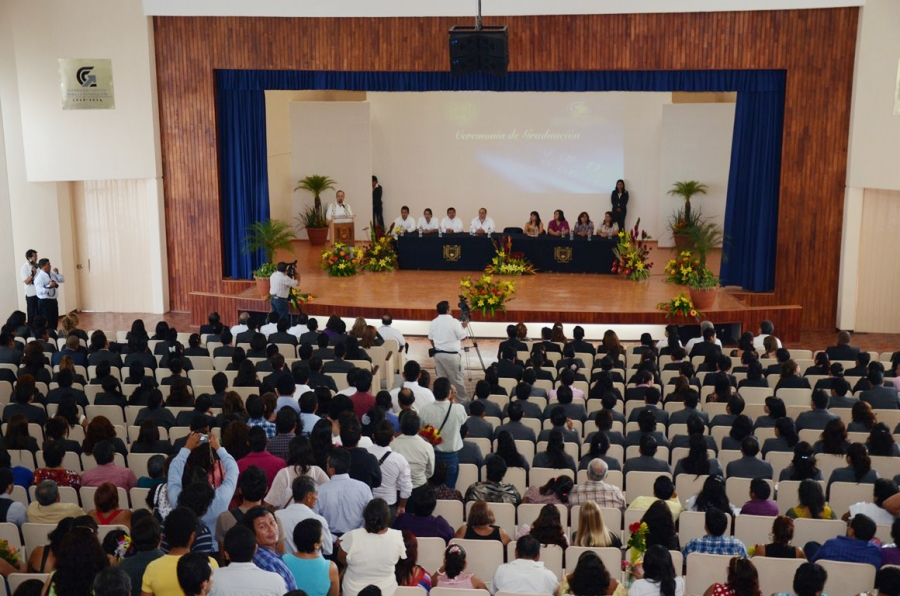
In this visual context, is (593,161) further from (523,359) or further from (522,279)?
(523,359)

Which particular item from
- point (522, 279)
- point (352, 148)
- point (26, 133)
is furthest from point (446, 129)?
point (26, 133)

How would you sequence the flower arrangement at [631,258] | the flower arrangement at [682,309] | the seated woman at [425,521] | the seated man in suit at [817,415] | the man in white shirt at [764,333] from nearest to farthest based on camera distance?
the seated woman at [425,521] → the seated man in suit at [817,415] → the man in white shirt at [764,333] → the flower arrangement at [682,309] → the flower arrangement at [631,258]

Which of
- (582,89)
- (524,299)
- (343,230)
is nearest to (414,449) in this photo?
(524,299)

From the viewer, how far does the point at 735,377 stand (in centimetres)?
923

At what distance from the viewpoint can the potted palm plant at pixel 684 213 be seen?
60.8 feet

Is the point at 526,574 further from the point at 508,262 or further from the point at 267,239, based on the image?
the point at 508,262

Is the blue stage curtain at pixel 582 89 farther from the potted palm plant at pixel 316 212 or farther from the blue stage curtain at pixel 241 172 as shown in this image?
the potted palm plant at pixel 316 212

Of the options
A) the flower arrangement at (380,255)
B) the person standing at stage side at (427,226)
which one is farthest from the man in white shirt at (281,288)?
the person standing at stage side at (427,226)

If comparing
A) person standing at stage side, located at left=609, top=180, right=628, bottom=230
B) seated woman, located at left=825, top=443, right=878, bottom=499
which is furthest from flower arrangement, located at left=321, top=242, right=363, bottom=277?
seated woman, located at left=825, top=443, right=878, bottom=499

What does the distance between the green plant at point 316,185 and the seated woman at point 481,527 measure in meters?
14.5

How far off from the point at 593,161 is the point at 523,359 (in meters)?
8.97

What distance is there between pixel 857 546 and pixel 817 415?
8.63 feet

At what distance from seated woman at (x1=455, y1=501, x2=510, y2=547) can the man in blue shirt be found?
1.69m

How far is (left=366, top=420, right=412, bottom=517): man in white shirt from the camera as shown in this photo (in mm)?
6141
